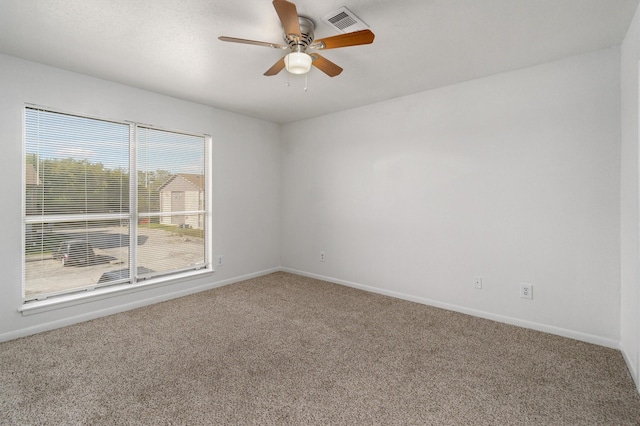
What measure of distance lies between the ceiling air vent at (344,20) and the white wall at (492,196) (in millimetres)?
1634

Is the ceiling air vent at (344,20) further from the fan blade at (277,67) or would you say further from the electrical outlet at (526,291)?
the electrical outlet at (526,291)

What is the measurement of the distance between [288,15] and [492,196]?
2504 mm

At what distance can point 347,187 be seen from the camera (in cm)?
425

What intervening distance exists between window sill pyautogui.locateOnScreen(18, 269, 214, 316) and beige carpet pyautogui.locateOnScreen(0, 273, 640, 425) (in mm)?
238

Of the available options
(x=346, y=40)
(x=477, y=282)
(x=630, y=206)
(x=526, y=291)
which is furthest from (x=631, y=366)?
(x=346, y=40)

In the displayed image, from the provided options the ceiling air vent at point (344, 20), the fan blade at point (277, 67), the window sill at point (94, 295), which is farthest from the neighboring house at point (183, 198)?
the ceiling air vent at point (344, 20)

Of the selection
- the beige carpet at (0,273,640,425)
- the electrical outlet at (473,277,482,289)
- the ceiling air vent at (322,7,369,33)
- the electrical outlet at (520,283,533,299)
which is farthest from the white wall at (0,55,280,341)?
the electrical outlet at (520,283,533,299)

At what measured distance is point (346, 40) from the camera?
1977 mm

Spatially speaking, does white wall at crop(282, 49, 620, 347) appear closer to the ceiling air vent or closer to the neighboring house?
the ceiling air vent

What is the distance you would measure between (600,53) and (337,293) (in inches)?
136

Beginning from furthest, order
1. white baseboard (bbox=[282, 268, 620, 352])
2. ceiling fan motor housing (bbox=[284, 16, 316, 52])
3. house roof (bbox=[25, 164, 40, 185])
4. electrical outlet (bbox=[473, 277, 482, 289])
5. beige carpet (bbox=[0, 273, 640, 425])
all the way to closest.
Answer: electrical outlet (bbox=[473, 277, 482, 289]), house roof (bbox=[25, 164, 40, 185]), white baseboard (bbox=[282, 268, 620, 352]), ceiling fan motor housing (bbox=[284, 16, 316, 52]), beige carpet (bbox=[0, 273, 640, 425])

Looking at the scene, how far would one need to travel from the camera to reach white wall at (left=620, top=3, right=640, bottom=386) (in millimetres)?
2014

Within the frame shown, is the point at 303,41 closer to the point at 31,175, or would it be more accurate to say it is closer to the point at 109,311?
the point at 31,175

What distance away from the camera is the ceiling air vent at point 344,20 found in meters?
1.99
